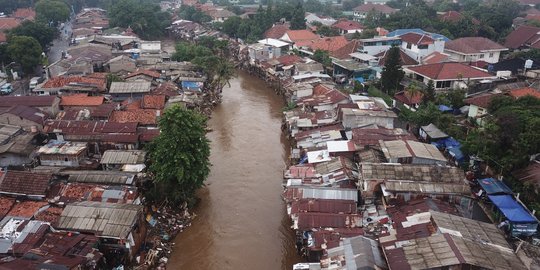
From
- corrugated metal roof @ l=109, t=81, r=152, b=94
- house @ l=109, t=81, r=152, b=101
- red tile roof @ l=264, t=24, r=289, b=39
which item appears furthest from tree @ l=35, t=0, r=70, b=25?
house @ l=109, t=81, r=152, b=101

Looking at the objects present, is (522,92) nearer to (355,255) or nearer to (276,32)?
(355,255)

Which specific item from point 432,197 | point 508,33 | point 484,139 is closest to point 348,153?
point 432,197

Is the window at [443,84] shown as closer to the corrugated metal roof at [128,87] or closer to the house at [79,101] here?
the corrugated metal roof at [128,87]

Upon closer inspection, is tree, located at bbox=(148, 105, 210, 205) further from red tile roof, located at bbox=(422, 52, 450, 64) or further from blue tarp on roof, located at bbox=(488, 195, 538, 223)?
red tile roof, located at bbox=(422, 52, 450, 64)

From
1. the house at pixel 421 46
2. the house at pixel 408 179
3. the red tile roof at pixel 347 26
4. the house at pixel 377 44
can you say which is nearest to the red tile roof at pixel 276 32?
the red tile roof at pixel 347 26

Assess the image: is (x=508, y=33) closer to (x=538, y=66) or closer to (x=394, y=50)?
(x=538, y=66)
